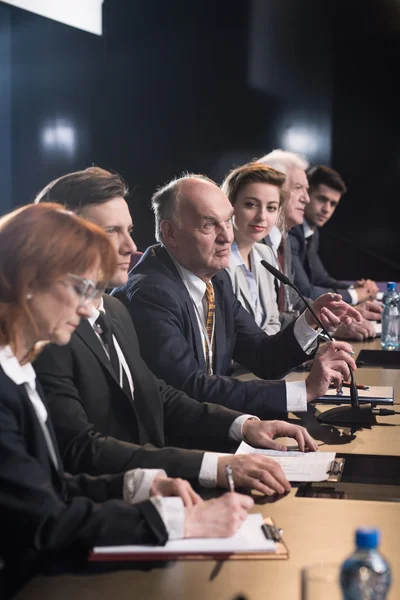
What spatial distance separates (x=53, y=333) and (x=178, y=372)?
104cm

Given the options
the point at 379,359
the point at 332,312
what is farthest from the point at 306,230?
the point at 332,312

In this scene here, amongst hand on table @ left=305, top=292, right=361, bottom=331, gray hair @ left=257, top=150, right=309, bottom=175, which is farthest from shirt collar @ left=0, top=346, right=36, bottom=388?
gray hair @ left=257, top=150, right=309, bottom=175

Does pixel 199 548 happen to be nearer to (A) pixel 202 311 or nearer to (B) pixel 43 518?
(B) pixel 43 518

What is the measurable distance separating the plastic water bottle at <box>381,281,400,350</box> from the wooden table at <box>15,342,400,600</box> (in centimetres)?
240

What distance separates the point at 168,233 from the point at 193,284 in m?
0.20

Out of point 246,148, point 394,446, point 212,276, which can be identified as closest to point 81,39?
point 246,148

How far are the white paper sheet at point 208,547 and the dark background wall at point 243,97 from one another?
568cm

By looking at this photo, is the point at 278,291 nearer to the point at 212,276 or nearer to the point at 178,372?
the point at 212,276

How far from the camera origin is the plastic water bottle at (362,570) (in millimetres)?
874

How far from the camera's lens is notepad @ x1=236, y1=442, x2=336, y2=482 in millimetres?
1691

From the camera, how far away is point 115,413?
194 centimetres

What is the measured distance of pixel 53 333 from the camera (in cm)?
141

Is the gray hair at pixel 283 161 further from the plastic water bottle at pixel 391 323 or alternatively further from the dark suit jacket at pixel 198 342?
the dark suit jacket at pixel 198 342

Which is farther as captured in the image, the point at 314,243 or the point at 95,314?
the point at 314,243
